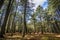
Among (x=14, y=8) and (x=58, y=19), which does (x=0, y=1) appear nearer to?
(x=14, y=8)

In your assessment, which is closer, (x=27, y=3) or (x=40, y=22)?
(x=27, y=3)

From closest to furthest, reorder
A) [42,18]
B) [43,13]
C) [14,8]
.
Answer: [14,8] → [43,13] → [42,18]

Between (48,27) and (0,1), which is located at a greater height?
(0,1)

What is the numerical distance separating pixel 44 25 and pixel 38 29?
907cm

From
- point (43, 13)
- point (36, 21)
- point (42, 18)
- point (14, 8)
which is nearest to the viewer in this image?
point (14, 8)

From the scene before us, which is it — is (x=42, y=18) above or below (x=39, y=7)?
below

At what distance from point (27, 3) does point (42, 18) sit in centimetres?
3472

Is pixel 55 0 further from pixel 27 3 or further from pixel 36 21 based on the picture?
pixel 36 21

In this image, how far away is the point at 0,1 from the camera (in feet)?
49.8

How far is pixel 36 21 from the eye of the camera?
62625 millimetres

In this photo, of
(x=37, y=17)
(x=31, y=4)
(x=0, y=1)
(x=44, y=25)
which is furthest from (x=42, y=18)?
(x=0, y=1)

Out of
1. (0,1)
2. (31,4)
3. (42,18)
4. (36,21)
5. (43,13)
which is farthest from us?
(36,21)

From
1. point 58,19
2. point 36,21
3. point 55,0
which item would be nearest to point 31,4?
point 55,0

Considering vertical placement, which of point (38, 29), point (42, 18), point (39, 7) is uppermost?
point (39, 7)
